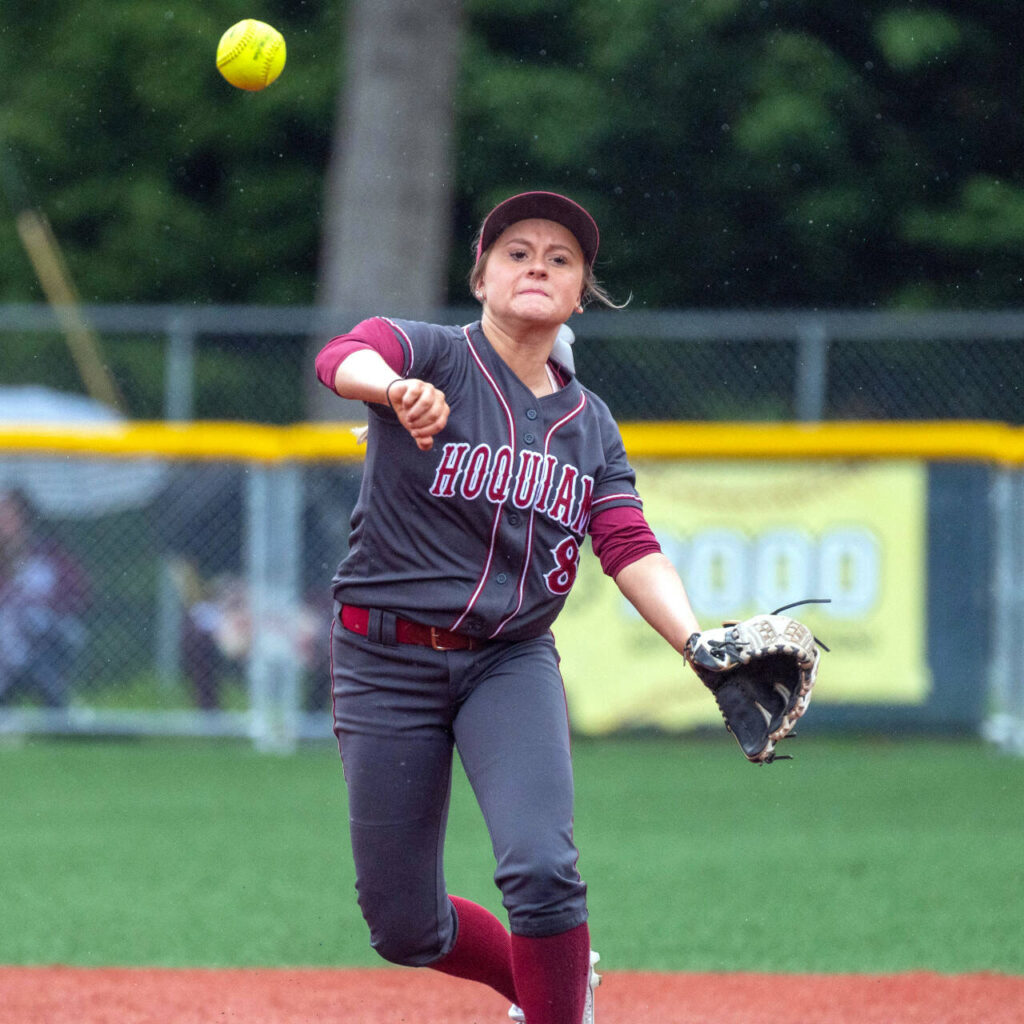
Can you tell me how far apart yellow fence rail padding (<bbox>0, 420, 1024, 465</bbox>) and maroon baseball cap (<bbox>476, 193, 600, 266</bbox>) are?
5.18m

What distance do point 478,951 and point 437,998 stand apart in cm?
94

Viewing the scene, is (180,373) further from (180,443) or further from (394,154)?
(394,154)

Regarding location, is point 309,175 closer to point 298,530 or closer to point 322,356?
point 298,530

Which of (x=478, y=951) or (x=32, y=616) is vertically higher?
(x=32, y=616)

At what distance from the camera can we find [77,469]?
364 inches

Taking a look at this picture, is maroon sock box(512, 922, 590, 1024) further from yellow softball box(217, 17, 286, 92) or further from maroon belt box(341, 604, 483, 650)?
yellow softball box(217, 17, 286, 92)

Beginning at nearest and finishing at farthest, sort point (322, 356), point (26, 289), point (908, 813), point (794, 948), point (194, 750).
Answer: point (322, 356), point (794, 948), point (908, 813), point (194, 750), point (26, 289)

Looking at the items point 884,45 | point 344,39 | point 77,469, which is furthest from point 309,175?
point 77,469

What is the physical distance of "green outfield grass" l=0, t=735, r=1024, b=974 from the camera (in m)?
5.05

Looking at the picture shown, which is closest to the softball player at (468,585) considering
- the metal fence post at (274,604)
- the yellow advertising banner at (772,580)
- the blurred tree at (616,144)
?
the yellow advertising banner at (772,580)

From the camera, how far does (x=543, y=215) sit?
346 cm

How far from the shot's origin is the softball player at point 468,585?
3.35 m

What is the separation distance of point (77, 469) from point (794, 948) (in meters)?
5.58

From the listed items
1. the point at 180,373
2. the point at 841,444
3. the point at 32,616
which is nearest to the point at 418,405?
the point at 841,444
